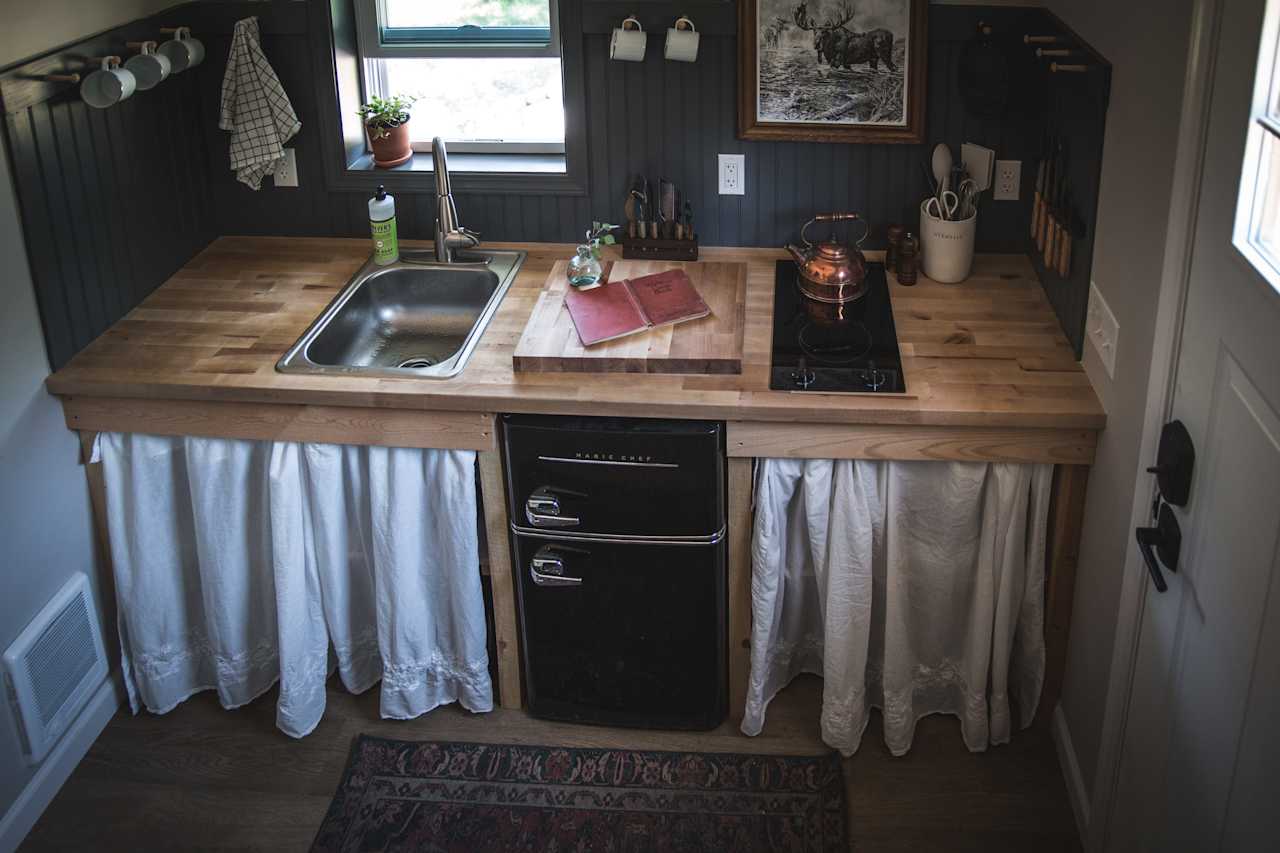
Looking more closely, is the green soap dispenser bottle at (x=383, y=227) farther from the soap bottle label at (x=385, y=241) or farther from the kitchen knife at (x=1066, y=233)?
the kitchen knife at (x=1066, y=233)

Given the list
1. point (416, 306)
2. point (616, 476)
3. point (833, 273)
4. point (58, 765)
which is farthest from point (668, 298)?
point (58, 765)

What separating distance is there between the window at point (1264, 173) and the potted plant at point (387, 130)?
2.12 metres

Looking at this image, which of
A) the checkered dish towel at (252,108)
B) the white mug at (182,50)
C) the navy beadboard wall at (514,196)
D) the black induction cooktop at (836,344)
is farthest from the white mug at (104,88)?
the black induction cooktop at (836,344)

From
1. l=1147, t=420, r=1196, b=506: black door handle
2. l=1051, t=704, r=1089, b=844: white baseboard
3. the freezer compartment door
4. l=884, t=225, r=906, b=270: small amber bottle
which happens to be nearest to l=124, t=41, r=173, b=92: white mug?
the freezer compartment door

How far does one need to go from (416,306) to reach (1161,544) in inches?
73.6

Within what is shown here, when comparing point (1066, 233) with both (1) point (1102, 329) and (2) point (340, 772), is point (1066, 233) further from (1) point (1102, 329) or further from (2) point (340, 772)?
(2) point (340, 772)

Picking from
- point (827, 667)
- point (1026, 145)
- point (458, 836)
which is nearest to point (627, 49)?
point (1026, 145)

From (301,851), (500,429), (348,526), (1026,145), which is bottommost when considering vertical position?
(301,851)

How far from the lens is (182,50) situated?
3096 mm

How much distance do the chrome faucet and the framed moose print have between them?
71 centimetres

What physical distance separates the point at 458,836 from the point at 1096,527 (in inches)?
56.3

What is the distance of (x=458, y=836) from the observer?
279cm

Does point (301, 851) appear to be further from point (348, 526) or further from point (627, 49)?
point (627, 49)

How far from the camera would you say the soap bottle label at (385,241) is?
128 inches
